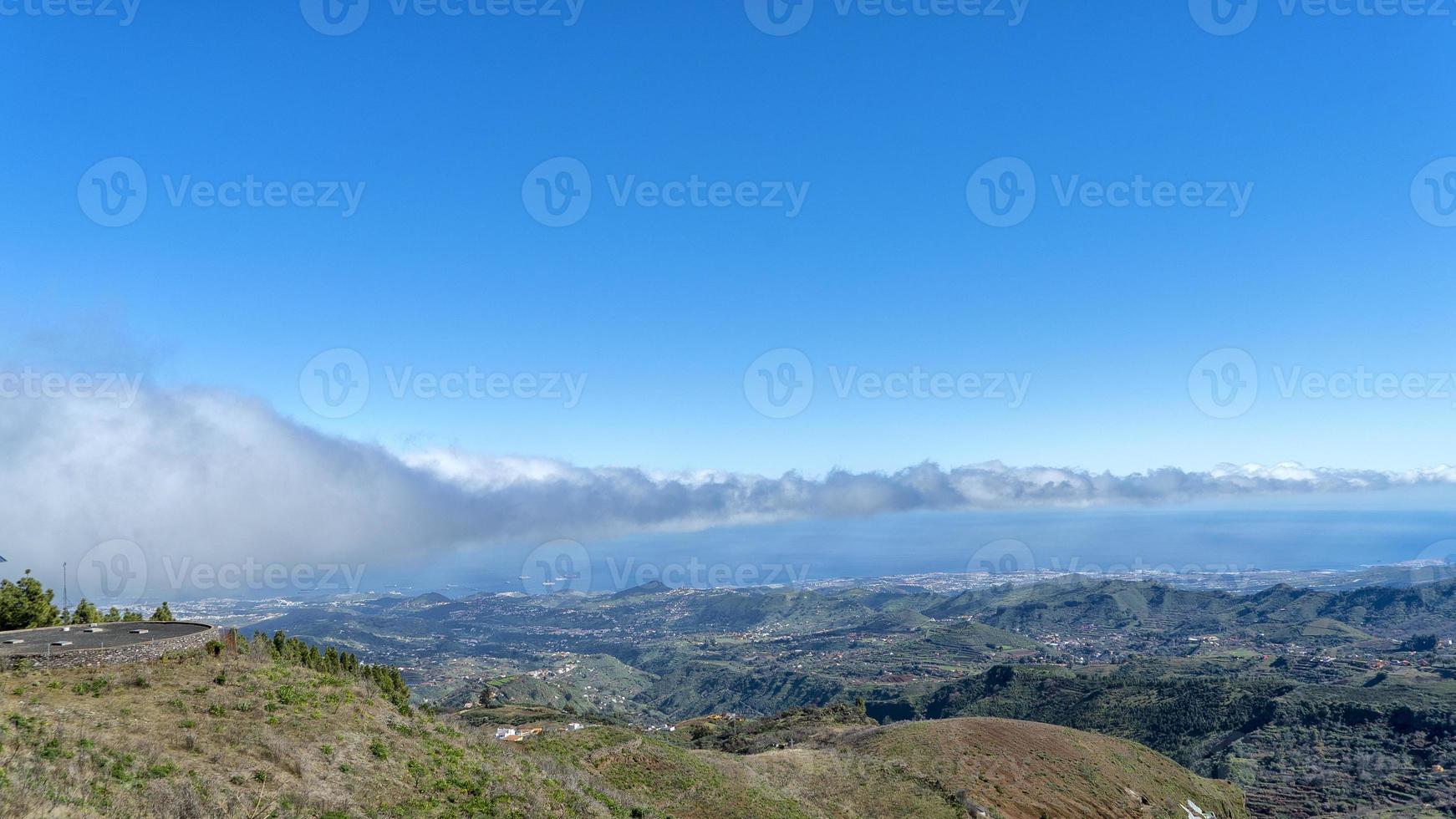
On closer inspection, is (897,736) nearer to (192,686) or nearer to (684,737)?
(684,737)

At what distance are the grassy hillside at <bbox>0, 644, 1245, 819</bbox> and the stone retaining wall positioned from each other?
0.58 meters

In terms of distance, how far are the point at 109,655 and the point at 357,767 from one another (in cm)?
1146

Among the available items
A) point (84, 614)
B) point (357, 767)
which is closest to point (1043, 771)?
point (357, 767)

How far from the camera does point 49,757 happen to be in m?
15.1

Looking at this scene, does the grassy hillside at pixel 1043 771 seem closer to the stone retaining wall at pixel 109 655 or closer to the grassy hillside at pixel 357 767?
the grassy hillside at pixel 357 767

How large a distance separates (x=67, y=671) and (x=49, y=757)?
30.1ft

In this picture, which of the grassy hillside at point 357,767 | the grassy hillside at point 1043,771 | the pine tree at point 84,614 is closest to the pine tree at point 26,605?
the pine tree at point 84,614

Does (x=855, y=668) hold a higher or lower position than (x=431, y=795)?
lower

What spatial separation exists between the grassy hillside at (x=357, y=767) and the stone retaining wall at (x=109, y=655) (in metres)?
0.58

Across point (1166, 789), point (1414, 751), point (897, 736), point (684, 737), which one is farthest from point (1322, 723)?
point (684, 737)

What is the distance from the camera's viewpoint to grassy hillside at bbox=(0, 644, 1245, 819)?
15.2 metres

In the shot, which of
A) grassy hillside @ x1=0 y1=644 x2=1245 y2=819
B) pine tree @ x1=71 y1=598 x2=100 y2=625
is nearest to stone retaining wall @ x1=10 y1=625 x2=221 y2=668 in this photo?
grassy hillside @ x1=0 y1=644 x2=1245 y2=819

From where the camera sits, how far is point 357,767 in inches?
747

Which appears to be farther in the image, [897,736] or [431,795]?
[897,736]
